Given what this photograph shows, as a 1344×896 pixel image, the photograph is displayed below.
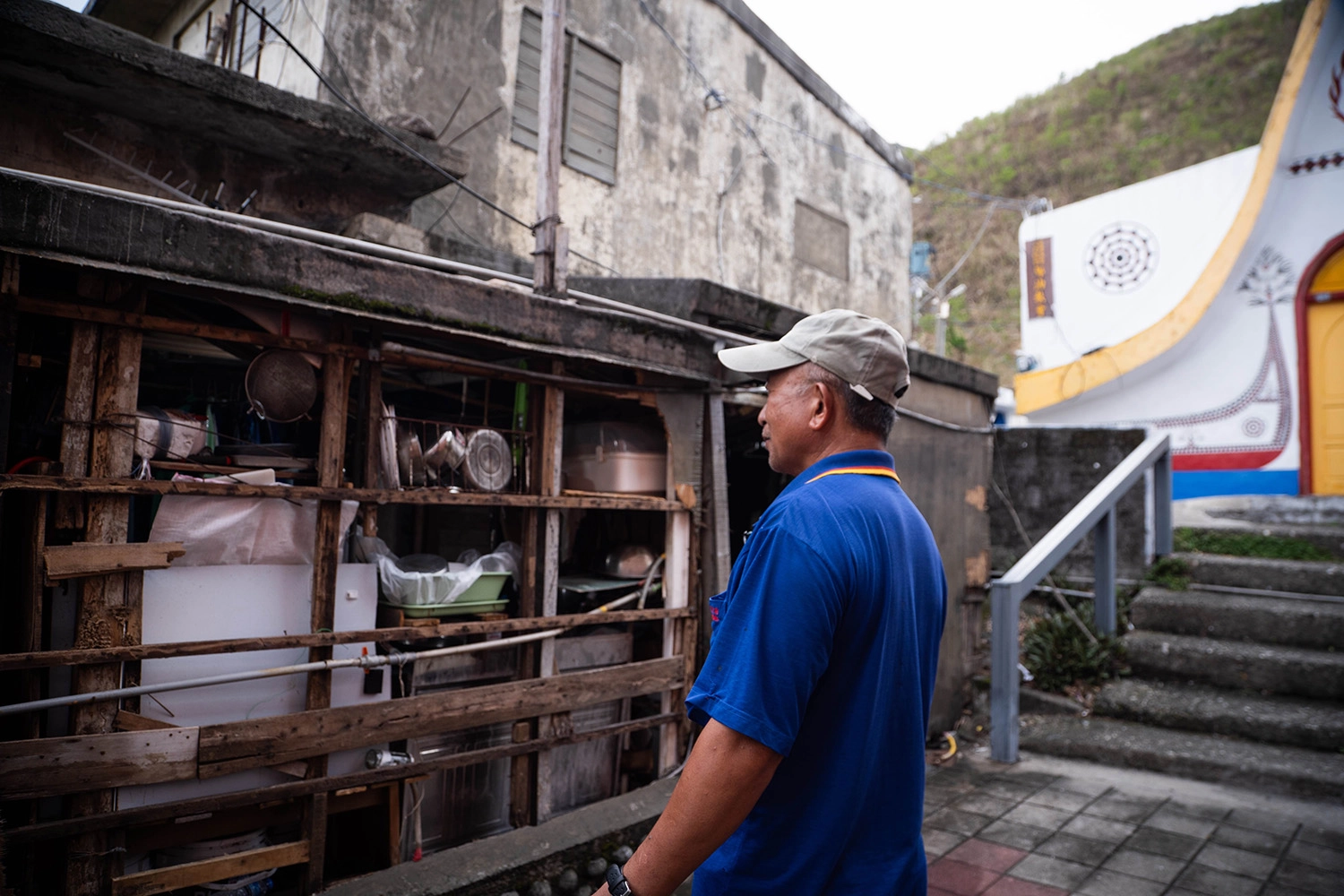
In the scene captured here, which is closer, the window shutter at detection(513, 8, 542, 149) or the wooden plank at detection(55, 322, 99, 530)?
the wooden plank at detection(55, 322, 99, 530)

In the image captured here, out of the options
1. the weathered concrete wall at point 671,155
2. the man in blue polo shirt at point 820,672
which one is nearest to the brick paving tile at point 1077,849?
the man in blue polo shirt at point 820,672

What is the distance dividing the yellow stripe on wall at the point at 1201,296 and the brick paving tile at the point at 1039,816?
779cm

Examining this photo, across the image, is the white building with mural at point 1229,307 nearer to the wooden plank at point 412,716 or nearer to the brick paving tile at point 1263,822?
the brick paving tile at point 1263,822

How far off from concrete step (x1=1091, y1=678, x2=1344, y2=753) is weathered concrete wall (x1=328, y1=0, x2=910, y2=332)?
239 inches

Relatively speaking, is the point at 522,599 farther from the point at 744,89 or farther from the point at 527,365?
the point at 744,89

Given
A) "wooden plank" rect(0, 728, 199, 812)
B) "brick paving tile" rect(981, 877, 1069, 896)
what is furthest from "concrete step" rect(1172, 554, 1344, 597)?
"wooden plank" rect(0, 728, 199, 812)

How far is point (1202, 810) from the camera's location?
15.7 ft

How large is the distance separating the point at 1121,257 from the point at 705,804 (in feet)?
40.4

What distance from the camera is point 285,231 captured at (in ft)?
11.1

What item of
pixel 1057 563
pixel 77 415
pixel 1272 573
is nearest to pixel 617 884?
pixel 77 415

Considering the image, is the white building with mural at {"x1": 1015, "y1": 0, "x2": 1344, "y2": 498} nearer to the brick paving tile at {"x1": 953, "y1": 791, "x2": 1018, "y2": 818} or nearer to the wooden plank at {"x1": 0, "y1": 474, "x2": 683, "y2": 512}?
the brick paving tile at {"x1": 953, "y1": 791, "x2": 1018, "y2": 818}

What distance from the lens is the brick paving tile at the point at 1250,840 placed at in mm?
4227

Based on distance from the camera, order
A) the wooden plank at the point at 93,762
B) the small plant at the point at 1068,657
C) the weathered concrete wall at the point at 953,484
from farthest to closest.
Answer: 1. the small plant at the point at 1068,657
2. the weathered concrete wall at the point at 953,484
3. the wooden plank at the point at 93,762

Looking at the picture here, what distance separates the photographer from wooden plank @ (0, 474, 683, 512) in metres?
2.99
